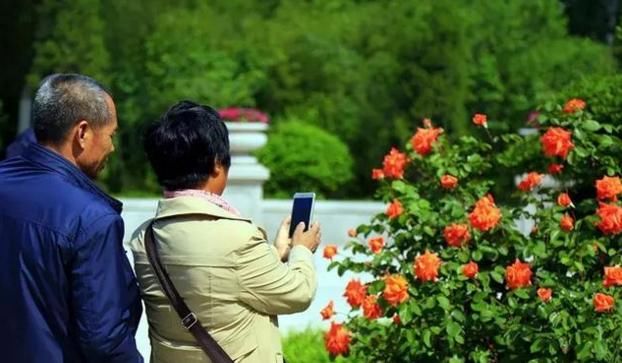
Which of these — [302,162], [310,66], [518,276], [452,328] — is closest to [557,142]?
A: [518,276]

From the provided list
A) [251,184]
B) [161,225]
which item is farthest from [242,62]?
[161,225]

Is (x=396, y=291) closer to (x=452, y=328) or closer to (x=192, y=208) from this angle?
(x=452, y=328)

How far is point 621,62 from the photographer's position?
6.70 meters

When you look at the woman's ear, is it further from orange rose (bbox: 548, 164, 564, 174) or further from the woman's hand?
orange rose (bbox: 548, 164, 564, 174)

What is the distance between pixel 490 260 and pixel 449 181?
347 millimetres

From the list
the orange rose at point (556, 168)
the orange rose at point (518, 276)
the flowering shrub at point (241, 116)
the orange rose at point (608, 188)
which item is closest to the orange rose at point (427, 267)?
the orange rose at point (518, 276)

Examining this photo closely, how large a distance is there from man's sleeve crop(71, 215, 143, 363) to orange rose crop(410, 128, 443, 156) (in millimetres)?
2177

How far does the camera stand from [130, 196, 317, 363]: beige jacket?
9.76ft

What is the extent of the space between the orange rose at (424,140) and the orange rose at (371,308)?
2.26 ft

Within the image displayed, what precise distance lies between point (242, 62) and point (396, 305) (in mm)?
12894

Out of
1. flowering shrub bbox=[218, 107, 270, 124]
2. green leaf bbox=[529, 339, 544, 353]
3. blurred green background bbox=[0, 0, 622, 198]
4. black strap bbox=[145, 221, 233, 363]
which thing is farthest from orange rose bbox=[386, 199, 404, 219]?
blurred green background bbox=[0, 0, 622, 198]

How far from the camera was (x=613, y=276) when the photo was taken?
409 centimetres

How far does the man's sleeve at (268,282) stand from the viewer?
298 cm

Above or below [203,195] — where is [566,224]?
below
